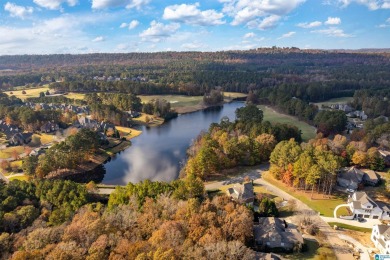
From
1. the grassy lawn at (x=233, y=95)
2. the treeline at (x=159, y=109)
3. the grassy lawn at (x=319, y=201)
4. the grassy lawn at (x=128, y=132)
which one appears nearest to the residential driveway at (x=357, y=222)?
the grassy lawn at (x=319, y=201)

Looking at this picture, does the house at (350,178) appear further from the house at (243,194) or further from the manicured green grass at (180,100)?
the manicured green grass at (180,100)

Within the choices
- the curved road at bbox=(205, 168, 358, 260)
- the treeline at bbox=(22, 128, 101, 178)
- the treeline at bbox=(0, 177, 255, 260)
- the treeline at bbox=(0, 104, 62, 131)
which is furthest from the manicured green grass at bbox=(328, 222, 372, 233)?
the treeline at bbox=(0, 104, 62, 131)

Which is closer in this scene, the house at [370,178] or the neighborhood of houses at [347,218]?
the neighborhood of houses at [347,218]

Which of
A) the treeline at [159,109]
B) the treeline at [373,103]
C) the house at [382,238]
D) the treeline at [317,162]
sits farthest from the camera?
the treeline at [159,109]

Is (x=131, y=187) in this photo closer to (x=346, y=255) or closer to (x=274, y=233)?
(x=274, y=233)

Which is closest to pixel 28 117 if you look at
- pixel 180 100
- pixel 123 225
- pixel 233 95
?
pixel 180 100

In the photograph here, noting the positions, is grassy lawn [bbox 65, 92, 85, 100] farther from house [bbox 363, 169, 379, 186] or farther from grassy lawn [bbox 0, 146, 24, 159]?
house [bbox 363, 169, 379, 186]

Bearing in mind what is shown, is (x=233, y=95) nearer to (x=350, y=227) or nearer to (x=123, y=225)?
(x=350, y=227)
